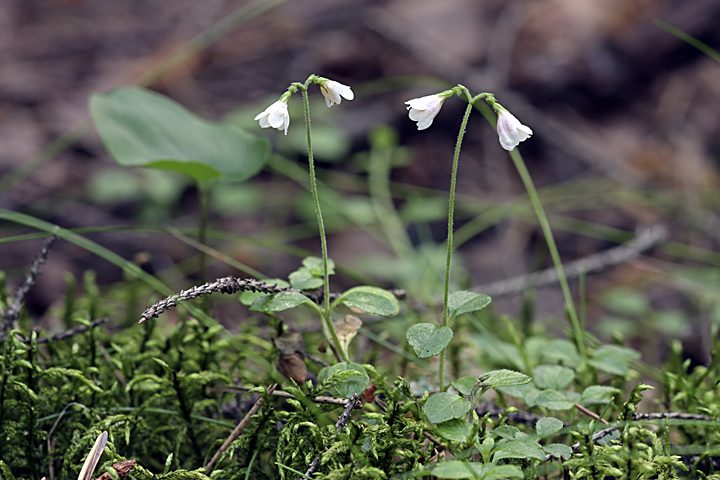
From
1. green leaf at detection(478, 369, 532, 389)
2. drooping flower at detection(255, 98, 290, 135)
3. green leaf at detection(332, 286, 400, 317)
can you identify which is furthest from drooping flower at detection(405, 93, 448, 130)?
green leaf at detection(478, 369, 532, 389)

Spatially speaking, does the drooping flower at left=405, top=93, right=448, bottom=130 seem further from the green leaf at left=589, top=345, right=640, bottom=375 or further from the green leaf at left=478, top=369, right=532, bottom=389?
the green leaf at left=589, top=345, right=640, bottom=375

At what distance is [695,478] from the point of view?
1012 mm

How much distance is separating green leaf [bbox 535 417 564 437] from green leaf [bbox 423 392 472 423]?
14cm

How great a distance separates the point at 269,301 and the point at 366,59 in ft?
11.4

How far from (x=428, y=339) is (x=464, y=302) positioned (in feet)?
0.41

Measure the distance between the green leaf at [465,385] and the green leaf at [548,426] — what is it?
131mm

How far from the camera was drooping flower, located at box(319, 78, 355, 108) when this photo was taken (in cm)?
91

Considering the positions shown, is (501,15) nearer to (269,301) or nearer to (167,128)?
(167,128)

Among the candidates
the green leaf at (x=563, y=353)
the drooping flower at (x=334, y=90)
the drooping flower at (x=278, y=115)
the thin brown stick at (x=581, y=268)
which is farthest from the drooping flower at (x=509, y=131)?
the thin brown stick at (x=581, y=268)

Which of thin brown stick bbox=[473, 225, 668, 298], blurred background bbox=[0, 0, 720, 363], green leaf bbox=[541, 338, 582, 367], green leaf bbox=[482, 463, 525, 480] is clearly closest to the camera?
green leaf bbox=[482, 463, 525, 480]

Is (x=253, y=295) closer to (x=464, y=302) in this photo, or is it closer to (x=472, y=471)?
(x=464, y=302)

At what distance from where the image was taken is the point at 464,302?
95 centimetres

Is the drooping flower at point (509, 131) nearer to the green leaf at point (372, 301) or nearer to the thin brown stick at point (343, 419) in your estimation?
the green leaf at point (372, 301)

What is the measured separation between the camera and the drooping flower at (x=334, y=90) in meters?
0.91
